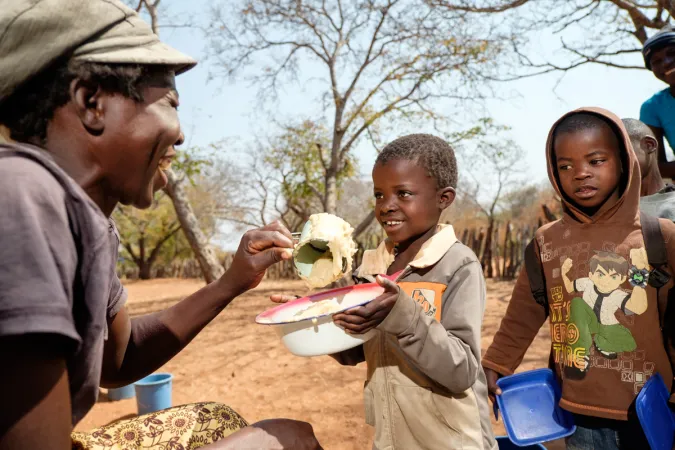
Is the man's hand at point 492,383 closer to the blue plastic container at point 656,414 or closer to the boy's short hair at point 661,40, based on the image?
the blue plastic container at point 656,414

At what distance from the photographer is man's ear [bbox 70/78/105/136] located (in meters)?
1.19

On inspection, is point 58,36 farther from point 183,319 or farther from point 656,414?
point 656,414

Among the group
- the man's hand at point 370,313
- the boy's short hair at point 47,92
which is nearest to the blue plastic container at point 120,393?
the man's hand at point 370,313

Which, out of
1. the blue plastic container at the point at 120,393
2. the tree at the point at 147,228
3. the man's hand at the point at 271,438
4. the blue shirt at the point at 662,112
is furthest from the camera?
the tree at the point at 147,228

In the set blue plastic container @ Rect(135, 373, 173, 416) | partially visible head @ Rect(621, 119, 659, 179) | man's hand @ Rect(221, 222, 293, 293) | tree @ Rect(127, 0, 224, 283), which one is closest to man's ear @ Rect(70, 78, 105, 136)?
man's hand @ Rect(221, 222, 293, 293)

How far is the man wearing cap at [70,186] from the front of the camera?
0.89 metres

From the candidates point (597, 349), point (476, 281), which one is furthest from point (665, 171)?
point (476, 281)

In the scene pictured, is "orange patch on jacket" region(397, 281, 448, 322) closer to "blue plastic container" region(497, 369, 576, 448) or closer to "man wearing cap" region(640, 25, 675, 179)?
"blue plastic container" region(497, 369, 576, 448)

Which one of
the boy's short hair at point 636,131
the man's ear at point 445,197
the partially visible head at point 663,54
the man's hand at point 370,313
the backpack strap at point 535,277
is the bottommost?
the backpack strap at point 535,277

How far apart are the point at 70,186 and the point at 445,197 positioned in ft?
5.57

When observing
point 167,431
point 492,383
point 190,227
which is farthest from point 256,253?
point 190,227

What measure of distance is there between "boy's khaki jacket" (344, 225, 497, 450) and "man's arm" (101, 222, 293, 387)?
22.9 inches

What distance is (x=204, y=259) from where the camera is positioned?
37.3 ft

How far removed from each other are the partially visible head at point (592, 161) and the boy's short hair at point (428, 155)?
0.55 m
